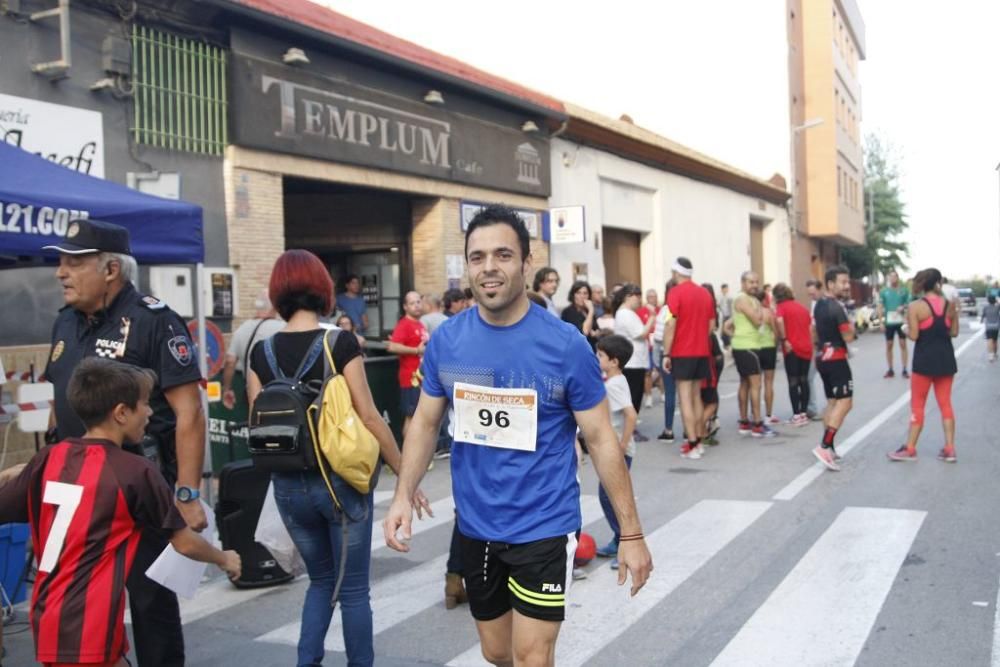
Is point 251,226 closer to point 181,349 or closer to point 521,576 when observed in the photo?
point 181,349

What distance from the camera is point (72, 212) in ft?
19.4

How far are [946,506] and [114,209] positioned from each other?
6.57 metres

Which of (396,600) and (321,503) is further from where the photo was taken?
(396,600)

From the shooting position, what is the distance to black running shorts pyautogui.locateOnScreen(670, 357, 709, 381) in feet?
33.3

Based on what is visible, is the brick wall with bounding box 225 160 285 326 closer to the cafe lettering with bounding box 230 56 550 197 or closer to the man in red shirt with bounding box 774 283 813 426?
the cafe lettering with bounding box 230 56 550 197

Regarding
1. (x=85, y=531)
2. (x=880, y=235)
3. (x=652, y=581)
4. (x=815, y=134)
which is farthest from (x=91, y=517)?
(x=880, y=235)

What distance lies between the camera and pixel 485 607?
3336 millimetres

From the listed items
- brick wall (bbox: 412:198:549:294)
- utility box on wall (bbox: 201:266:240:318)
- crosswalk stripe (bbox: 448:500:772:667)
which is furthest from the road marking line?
utility box on wall (bbox: 201:266:240:318)

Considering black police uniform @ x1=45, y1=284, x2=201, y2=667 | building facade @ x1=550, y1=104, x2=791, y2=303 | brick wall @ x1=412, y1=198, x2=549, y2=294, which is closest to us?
black police uniform @ x1=45, y1=284, x2=201, y2=667

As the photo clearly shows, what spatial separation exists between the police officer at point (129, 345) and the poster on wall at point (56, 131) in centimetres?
563

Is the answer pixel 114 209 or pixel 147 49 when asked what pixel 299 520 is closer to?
pixel 114 209

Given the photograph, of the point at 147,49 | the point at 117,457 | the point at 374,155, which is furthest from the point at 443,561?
the point at 374,155

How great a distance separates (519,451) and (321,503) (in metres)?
1.02

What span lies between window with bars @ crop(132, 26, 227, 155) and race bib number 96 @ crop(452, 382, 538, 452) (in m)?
8.22
